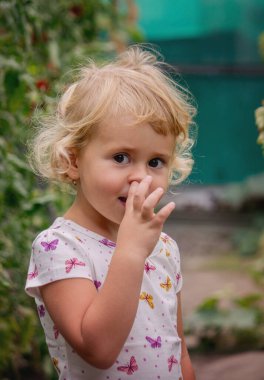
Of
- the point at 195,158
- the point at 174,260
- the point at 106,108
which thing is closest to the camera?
the point at 106,108

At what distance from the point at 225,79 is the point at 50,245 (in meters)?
6.12

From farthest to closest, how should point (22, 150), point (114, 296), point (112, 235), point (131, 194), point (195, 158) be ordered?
1. point (195, 158)
2. point (22, 150)
3. point (112, 235)
4. point (131, 194)
5. point (114, 296)

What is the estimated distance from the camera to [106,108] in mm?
1979

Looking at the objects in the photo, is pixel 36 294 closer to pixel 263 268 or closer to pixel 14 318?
pixel 14 318

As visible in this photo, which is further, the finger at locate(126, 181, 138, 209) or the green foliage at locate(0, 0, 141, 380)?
the green foliage at locate(0, 0, 141, 380)

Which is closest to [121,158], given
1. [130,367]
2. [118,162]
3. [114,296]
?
[118,162]

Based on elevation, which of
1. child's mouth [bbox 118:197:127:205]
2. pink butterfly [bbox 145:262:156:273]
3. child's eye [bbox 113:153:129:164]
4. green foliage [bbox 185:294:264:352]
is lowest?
pink butterfly [bbox 145:262:156:273]

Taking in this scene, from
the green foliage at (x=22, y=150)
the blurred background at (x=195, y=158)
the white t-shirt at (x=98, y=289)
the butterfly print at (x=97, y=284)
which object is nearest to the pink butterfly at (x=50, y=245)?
the white t-shirt at (x=98, y=289)

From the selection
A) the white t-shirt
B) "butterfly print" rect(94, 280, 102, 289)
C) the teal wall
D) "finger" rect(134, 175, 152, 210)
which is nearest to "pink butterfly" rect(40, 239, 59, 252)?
the white t-shirt

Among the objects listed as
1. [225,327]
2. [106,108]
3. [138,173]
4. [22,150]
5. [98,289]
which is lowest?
[98,289]

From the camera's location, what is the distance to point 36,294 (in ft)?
6.56

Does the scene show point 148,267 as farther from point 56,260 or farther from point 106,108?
point 106,108

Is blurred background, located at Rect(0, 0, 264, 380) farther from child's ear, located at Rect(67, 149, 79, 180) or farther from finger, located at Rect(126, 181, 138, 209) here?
finger, located at Rect(126, 181, 138, 209)

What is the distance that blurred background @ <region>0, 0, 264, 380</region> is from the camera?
3.22 meters
